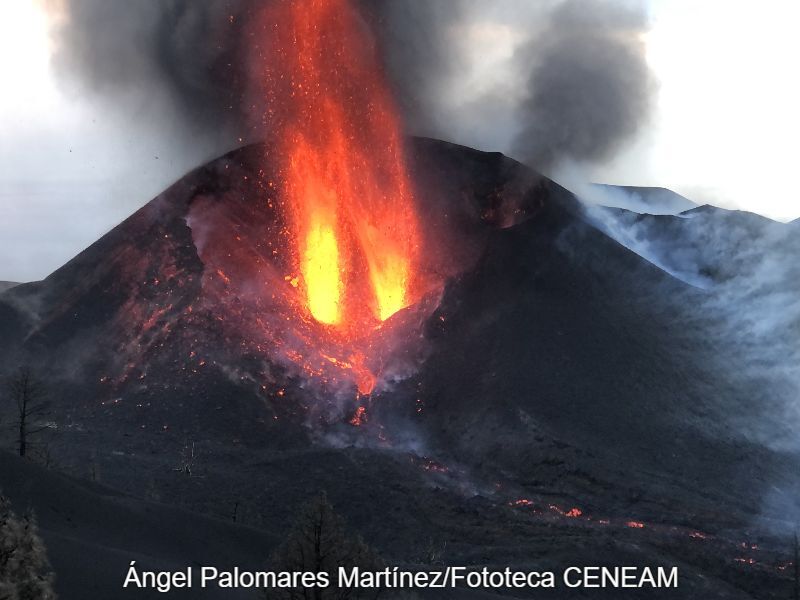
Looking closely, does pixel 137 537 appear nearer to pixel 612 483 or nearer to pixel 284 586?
pixel 284 586

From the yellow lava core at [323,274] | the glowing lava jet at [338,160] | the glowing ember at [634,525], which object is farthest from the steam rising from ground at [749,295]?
the yellow lava core at [323,274]

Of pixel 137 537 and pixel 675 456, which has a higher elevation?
pixel 675 456

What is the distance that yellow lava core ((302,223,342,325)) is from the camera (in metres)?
60.9

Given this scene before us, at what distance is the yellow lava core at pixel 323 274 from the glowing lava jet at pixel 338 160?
0.07 metres

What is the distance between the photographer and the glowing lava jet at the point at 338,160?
2477 inches

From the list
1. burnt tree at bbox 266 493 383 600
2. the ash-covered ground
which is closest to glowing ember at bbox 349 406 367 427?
the ash-covered ground

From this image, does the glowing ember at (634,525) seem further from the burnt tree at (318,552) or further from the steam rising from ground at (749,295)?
the burnt tree at (318,552)

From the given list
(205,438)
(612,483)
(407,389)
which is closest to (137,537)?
(205,438)

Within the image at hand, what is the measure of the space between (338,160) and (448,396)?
21740mm

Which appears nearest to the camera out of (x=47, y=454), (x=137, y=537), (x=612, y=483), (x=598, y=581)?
(x=137, y=537)

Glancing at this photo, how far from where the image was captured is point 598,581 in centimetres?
3409

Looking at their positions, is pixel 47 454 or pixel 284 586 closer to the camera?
pixel 284 586

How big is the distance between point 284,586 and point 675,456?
1316 inches

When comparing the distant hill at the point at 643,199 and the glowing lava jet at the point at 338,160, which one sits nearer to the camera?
the glowing lava jet at the point at 338,160
